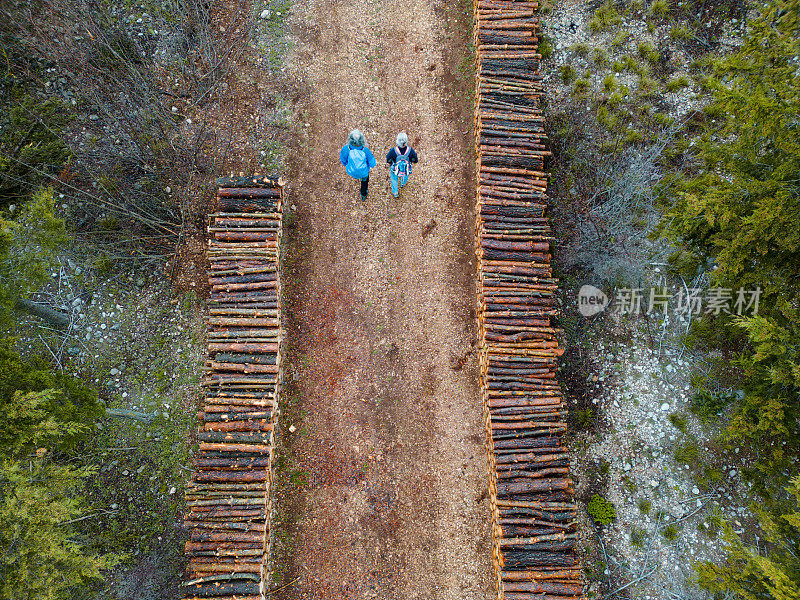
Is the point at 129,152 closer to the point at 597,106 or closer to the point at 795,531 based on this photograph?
the point at 597,106

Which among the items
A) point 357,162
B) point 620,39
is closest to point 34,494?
point 357,162

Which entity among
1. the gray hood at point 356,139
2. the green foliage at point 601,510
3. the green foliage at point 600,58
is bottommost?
the green foliage at point 601,510

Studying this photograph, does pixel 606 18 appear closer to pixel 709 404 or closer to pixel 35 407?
pixel 709 404

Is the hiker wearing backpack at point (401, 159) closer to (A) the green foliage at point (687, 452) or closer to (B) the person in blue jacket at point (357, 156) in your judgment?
(B) the person in blue jacket at point (357, 156)

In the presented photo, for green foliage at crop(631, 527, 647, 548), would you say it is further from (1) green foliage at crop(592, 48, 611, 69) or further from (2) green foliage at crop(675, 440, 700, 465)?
(1) green foliage at crop(592, 48, 611, 69)

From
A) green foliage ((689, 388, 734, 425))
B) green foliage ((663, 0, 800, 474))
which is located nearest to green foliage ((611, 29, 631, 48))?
green foliage ((663, 0, 800, 474))

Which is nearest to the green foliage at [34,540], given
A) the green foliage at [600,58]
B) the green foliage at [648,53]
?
the green foliage at [600,58]
